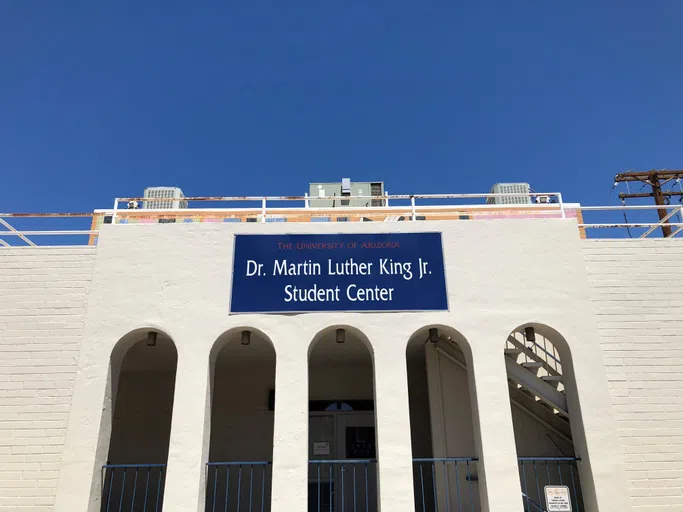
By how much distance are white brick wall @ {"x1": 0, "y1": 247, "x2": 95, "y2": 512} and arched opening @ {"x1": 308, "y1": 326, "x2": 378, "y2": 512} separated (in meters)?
4.33

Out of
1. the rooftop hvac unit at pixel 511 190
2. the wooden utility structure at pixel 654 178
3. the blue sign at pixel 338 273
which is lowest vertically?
the blue sign at pixel 338 273

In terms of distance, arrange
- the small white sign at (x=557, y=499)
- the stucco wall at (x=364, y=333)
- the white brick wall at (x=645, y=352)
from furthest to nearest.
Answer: the white brick wall at (x=645, y=352)
the stucco wall at (x=364, y=333)
the small white sign at (x=557, y=499)

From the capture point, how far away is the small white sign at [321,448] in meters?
10.8

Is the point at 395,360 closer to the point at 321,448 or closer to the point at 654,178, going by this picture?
the point at 321,448

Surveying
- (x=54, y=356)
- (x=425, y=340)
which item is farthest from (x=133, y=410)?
(x=425, y=340)

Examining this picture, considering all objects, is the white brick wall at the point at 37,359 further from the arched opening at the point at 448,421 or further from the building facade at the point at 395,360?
the arched opening at the point at 448,421

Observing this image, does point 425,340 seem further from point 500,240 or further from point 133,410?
point 133,410

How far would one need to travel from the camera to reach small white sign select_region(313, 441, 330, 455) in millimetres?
10836

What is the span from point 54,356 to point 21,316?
865mm

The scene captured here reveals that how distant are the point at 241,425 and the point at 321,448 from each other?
167cm

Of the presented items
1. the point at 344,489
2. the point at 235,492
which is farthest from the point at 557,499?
the point at 235,492

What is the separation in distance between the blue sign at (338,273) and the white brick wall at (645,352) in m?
2.60

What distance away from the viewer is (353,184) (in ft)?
44.5

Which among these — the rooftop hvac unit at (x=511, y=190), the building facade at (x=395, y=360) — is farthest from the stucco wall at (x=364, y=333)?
the rooftop hvac unit at (x=511, y=190)
